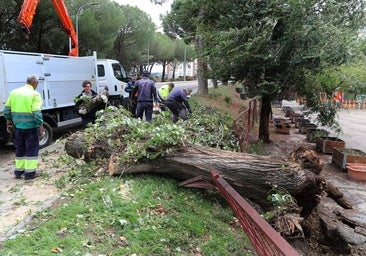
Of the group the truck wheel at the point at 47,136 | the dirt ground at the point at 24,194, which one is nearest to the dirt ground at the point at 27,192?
the dirt ground at the point at 24,194

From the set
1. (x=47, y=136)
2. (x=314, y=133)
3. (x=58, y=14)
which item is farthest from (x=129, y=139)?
(x=314, y=133)

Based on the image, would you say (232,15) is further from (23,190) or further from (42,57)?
(23,190)

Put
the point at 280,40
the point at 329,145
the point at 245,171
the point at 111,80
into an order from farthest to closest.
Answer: the point at 111,80
the point at 329,145
the point at 280,40
the point at 245,171

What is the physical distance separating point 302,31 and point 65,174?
22.6 ft

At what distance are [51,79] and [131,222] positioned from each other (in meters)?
6.60

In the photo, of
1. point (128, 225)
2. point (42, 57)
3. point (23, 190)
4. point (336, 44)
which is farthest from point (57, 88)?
point (336, 44)

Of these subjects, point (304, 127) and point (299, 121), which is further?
point (299, 121)

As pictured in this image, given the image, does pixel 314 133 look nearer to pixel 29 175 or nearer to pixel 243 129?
pixel 243 129

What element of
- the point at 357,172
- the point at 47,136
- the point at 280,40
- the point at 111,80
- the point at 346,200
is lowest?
the point at 346,200

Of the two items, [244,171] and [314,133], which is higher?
[244,171]

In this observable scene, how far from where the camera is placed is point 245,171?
4746 millimetres

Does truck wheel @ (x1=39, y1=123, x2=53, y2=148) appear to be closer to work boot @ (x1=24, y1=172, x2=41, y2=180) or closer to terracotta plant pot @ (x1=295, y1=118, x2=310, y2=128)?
work boot @ (x1=24, y1=172, x2=41, y2=180)

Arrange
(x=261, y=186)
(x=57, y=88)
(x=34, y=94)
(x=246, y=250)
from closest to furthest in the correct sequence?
1. (x=246, y=250)
2. (x=261, y=186)
3. (x=34, y=94)
4. (x=57, y=88)

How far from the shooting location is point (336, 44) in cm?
877
